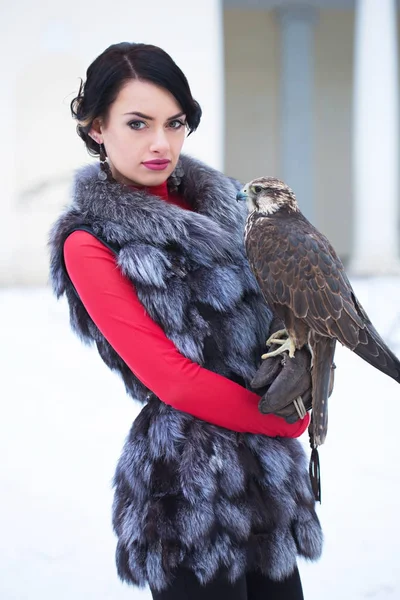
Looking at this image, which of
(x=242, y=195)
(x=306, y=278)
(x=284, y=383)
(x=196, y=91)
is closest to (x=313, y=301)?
(x=306, y=278)

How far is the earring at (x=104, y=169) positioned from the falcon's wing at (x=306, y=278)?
31 centimetres

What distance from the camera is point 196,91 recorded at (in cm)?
482

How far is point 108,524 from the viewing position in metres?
2.39

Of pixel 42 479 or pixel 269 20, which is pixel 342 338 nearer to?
pixel 42 479

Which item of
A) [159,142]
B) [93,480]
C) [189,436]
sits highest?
[159,142]

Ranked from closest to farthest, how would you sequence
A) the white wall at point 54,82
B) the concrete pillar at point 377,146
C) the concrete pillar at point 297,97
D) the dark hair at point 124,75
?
the dark hair at point 124,75, the white wall at point 54,82, the concrete pillar at point 377,146, the concrete pillar at point 297,97

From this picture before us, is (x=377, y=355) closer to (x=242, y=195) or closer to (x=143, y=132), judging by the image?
(x=242, y=195)

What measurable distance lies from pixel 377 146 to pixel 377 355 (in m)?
5.00

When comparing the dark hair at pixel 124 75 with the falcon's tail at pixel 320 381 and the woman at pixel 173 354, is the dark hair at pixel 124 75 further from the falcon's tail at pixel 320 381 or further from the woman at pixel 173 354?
the falcon's tail at pixel 320 381

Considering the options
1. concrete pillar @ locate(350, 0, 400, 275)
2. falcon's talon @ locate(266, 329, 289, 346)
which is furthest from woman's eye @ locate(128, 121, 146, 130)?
concrete pillar @ locate(350, 0, 400, 275)

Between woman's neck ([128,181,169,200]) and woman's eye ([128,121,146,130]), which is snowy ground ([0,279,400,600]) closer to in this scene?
woman's neck ([128,181,169,200])

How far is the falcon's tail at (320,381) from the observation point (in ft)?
3.46

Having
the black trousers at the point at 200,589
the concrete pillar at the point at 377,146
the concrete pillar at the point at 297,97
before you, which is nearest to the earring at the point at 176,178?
the black trousers at the point at 200,589

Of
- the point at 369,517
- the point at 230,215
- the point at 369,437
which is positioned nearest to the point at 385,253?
the point at 369,437
